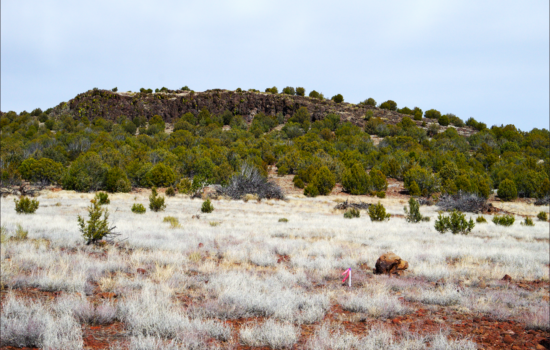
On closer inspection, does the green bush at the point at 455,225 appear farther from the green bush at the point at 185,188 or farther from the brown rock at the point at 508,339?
the green bush at the point at 185,188

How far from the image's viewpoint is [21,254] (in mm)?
7527

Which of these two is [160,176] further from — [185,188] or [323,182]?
[323,182]

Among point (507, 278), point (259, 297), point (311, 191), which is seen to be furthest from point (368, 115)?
point (259, 297)

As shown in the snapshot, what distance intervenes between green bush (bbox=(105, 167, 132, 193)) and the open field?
2449 cm

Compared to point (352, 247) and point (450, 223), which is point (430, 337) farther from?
point (450, 223)

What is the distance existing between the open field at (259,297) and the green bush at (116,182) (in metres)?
24.5

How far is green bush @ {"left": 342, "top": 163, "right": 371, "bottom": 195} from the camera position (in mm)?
40281

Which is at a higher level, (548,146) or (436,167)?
(548,146)

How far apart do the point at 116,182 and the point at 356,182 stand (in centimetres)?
2635

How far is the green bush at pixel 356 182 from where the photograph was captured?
132 feet

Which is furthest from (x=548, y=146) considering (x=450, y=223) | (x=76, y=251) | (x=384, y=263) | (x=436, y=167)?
(x=76, y=251)

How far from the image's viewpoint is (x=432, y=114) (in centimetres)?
9362

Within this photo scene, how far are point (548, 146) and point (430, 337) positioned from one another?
79435 millimetres

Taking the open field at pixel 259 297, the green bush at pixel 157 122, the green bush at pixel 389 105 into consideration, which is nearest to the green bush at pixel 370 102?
the green bush at pixel 389 105
